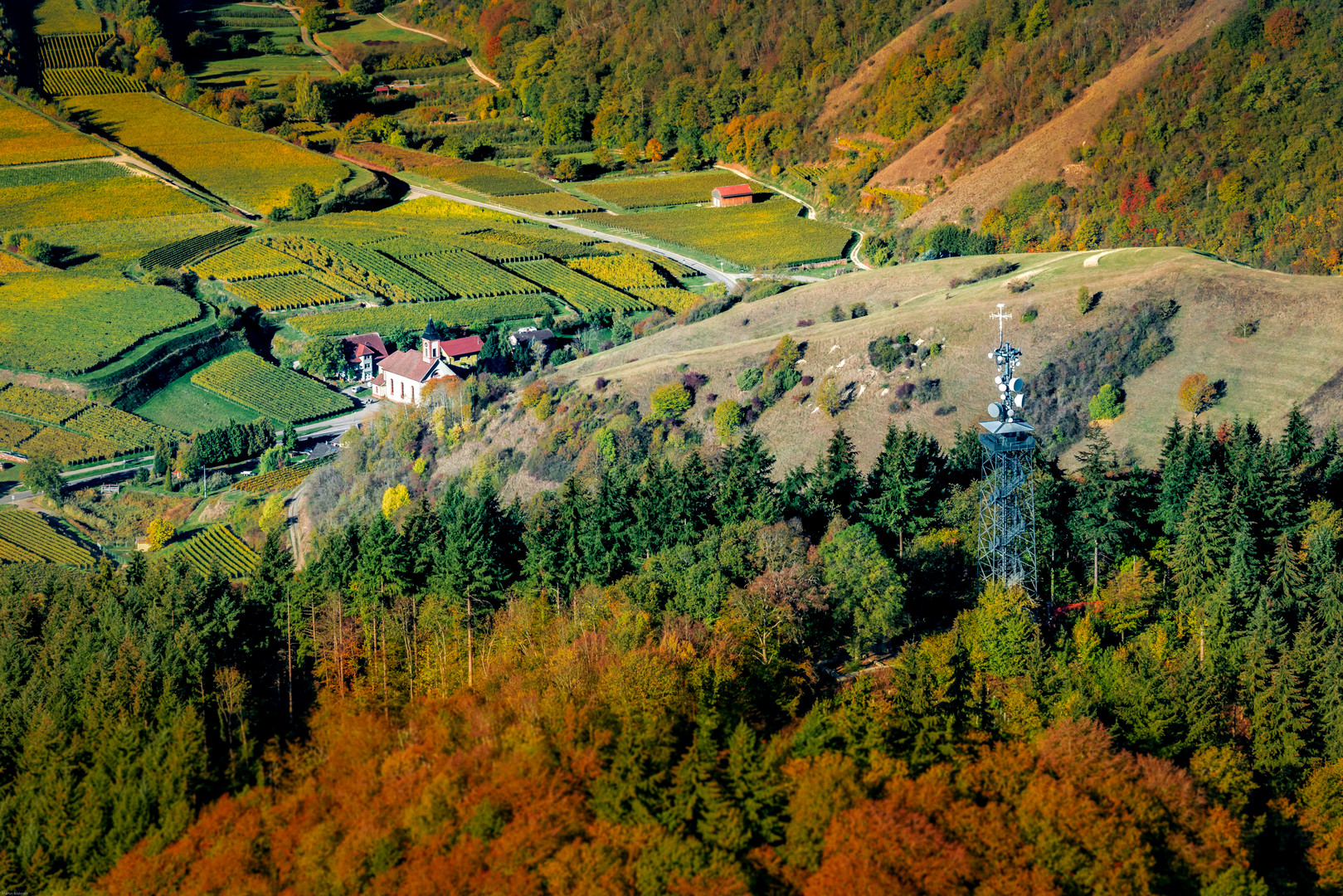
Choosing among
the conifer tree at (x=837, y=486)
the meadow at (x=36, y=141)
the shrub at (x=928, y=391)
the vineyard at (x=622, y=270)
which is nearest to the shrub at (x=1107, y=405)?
A: the shrub at (x=928, y=391)

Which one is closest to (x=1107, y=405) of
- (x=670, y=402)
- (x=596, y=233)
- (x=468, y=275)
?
(x=670, y=402)

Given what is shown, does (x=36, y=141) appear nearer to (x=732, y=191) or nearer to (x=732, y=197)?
(x=732, y=191)

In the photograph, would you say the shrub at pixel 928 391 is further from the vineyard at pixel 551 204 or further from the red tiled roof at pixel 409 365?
the vineyard at pixel 551 204

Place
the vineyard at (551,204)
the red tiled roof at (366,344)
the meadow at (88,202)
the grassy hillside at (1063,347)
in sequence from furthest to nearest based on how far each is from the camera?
the vineyard at (551,204) → the meadow at (88,202) → the red tiled roof at (366,344) → the grassy hillside at (1063,347)

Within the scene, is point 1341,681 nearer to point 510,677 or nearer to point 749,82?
point 510,677

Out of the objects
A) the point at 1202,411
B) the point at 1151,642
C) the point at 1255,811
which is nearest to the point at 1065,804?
the point at 1255,811

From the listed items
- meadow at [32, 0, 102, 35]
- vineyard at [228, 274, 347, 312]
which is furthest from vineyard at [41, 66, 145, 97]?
vineyard at [228, 274, 347, 312]
